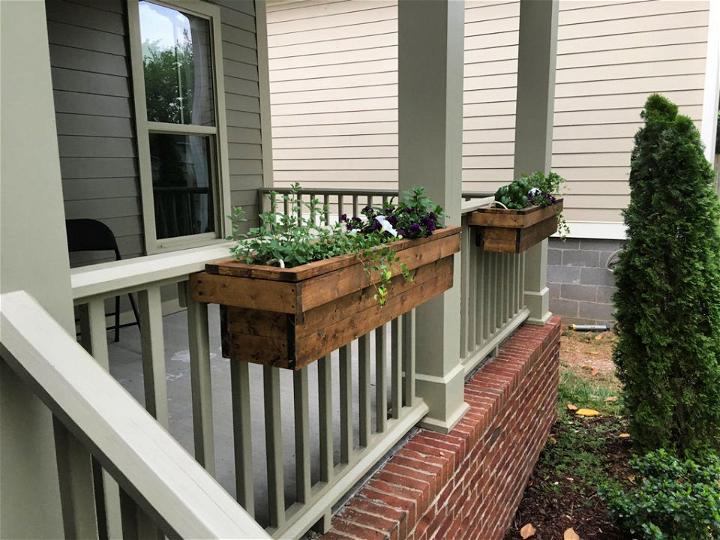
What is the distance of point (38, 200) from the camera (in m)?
1.06

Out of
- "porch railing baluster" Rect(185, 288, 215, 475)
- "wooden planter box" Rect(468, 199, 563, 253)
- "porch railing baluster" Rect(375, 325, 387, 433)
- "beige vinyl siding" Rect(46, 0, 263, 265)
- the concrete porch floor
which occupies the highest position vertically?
"beige vinyl siding" Rect(46, 0, 263, 265)

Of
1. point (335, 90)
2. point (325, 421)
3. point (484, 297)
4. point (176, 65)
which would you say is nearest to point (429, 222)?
point (325, 421)

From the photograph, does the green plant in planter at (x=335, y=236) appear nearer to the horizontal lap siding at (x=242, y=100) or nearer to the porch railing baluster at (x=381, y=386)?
the porch railing baluster at (x=381, y=386)

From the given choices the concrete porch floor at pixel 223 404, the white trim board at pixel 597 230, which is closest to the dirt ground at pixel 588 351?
the white trim board at pixel 597 230

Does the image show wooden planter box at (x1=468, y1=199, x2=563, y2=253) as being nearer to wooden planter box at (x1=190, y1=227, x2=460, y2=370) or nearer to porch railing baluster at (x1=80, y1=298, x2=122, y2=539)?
wooden planter box at (x1=190, y1=227, x2=460, y2=370)

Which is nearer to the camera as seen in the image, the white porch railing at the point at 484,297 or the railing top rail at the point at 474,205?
the railing top rail at the point at 474,205

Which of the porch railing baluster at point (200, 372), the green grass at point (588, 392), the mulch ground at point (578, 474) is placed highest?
the porch railing baluster at point (200, 372)

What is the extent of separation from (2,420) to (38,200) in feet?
1.26

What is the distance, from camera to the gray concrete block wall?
6426 mm

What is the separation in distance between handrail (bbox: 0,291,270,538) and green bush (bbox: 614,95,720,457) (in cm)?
353

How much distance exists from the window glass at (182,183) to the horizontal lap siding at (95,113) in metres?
0.26

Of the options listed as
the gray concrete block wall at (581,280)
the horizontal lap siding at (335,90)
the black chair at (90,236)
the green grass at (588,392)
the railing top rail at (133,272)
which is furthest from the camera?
the horizontal lap siding at (335,90)

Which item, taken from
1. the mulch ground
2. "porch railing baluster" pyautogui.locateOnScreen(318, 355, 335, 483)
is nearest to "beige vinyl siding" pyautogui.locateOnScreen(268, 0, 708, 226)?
the mulch ground

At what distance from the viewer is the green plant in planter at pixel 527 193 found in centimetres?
334
